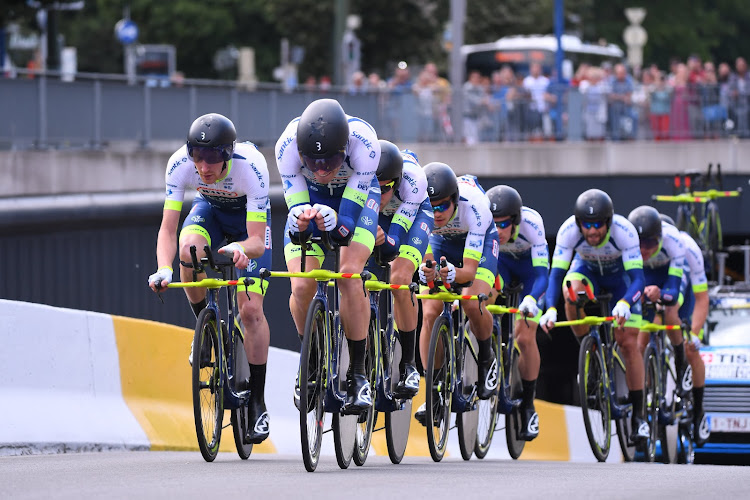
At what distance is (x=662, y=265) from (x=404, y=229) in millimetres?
6041

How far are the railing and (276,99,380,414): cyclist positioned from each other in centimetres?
704

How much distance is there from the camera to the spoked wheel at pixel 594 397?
14.1 metres

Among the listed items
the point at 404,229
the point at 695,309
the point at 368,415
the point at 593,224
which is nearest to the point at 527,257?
the point at 593,224

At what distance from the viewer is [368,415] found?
10.4 metres

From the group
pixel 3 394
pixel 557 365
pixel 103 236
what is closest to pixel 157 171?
pixel 103 236

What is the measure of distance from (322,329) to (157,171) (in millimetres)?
9092

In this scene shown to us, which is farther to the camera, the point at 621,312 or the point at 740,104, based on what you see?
the point at 740,104

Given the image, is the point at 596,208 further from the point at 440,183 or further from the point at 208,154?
the point at 208,154

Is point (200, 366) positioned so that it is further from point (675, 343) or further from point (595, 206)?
point (675, 343)

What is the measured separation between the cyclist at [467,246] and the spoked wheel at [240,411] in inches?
74.3

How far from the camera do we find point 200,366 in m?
9.90

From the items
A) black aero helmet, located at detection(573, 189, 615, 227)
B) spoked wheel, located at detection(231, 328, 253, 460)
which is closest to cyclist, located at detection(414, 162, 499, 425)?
black aero helmet, located at detection(573, 189, 615, 227)

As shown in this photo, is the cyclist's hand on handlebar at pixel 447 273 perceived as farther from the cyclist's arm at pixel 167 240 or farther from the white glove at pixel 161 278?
the white glove at pixel 161 278

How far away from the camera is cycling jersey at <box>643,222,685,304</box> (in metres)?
16.1
